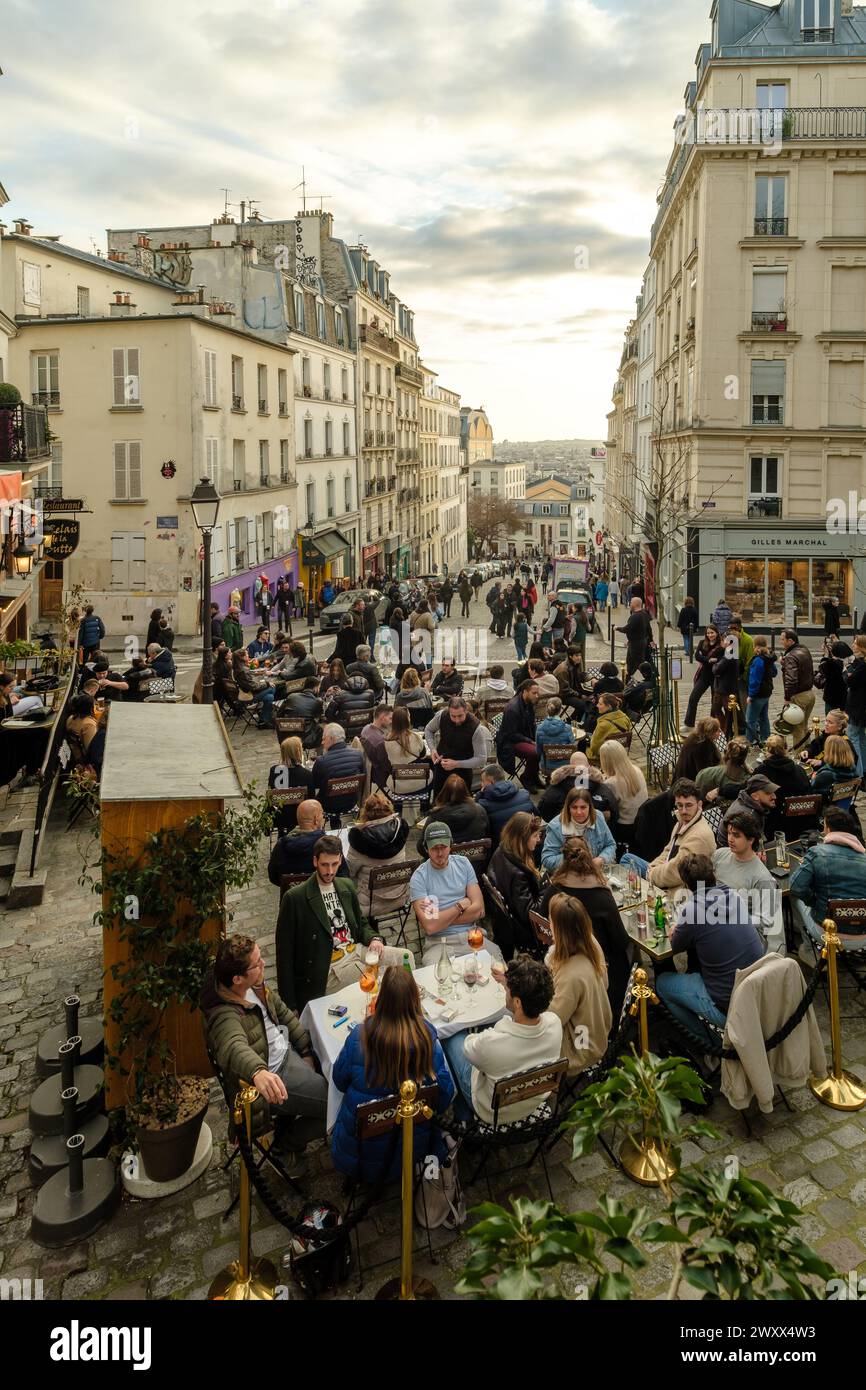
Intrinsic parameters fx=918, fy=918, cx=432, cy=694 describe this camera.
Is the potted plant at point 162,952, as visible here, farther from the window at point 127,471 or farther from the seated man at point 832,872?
the window at point 127,471

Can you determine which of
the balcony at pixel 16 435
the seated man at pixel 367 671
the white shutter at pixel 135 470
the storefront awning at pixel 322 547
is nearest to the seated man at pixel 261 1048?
the seated man at pixel 367 671

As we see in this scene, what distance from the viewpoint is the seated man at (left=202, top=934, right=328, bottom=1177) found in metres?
4.56

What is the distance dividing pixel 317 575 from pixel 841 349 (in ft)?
64.4

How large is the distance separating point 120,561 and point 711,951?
22045 mm

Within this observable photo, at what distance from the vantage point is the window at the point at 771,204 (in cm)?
2667

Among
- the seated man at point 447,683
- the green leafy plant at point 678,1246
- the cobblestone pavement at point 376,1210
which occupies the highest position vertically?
the seated man at point 447,683

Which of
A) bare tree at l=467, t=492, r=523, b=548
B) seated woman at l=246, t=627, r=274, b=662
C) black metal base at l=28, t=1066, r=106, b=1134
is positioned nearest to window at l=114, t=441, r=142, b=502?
seated woman at l=246, t=627, r=274, b=662

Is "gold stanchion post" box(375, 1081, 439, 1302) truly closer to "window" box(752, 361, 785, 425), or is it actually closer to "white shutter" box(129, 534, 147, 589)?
"white shutter" box(129, 534, 147, 589)

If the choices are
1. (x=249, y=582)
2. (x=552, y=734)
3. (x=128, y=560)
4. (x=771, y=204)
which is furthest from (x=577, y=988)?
(x=771, y=204)

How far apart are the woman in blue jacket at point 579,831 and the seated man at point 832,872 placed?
1443 mm

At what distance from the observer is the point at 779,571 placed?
2831 centimetres

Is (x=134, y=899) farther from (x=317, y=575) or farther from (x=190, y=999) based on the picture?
(x=317, y=575)

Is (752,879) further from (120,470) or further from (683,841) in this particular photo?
(120,470)

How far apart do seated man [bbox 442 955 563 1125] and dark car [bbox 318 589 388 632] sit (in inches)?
856
